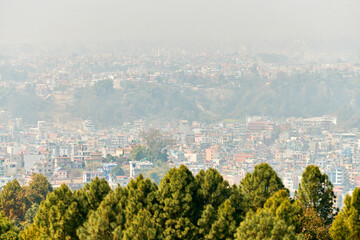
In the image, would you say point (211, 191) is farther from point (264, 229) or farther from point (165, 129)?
point (165, 129)

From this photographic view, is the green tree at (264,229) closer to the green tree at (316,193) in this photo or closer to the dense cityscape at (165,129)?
the green tree at (316,193)

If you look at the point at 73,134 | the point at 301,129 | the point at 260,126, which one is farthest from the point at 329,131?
the point at 73,134

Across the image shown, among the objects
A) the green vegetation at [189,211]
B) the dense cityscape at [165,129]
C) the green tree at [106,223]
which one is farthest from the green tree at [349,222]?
the dense cityscape at [165,129]

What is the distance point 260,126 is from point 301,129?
4.11m

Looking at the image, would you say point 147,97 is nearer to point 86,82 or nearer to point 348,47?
point 86,82

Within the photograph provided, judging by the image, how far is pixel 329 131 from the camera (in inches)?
2372

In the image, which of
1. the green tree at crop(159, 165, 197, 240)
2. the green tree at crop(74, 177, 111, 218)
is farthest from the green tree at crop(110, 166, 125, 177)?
the green tree at crop(159, 165, 197, 240)

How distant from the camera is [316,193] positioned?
7.79m

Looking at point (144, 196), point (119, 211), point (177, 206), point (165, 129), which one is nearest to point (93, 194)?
point (144, 196)

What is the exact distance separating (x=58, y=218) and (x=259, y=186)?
8.45 feet

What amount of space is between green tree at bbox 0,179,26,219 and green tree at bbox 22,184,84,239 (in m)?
7.42

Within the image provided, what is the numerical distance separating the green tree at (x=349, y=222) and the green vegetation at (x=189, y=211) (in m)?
0.01

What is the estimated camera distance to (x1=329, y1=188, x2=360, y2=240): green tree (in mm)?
6743

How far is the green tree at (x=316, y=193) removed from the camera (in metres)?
7.75
